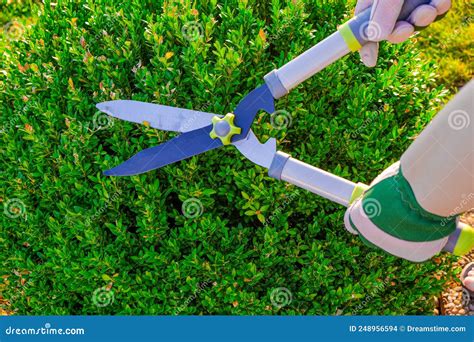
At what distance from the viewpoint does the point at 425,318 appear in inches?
136

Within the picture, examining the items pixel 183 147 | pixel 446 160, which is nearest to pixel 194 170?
pixel 183 147

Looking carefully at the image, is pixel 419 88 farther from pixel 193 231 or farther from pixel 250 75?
pixel 193 231

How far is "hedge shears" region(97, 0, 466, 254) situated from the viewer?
90.5 inches

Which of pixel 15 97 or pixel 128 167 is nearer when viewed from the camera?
pixel 128 167

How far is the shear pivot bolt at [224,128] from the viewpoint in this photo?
98.3 inches

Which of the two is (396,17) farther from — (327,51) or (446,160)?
(446,160)

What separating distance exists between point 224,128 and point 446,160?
918mm

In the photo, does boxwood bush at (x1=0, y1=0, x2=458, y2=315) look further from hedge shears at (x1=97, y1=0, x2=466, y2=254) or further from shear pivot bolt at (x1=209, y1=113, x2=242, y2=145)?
shear pivot bolt at (x1=209, y1=113, x2=242, y2=145)

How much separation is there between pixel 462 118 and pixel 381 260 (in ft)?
5.38

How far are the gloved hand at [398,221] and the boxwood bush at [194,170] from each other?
1002 mm

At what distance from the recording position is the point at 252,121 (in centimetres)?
255

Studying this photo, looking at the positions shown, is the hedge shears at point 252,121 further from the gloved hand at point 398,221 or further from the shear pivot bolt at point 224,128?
the gloved hand at point 398,221

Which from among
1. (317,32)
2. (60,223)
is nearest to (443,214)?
(317,32)

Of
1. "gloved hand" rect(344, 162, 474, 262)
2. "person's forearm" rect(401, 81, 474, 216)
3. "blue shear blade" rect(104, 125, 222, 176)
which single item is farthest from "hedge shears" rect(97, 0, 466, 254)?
"person's forearm" rect(401, 81, 474, 216)
